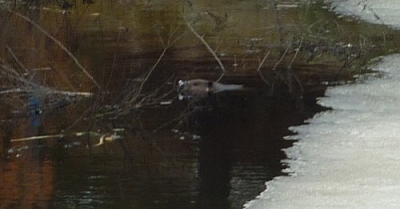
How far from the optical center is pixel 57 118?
36.9ft

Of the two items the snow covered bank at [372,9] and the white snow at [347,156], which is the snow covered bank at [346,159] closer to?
the white snow at [347,156]

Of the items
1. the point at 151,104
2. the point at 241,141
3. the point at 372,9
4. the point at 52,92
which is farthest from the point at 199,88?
the point at 372,9

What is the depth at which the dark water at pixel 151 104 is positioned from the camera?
8.52m

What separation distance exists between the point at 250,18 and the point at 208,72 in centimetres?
580

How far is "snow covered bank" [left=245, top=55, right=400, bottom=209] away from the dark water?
0.28 metres

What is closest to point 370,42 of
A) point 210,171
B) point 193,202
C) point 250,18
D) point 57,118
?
point 250,18

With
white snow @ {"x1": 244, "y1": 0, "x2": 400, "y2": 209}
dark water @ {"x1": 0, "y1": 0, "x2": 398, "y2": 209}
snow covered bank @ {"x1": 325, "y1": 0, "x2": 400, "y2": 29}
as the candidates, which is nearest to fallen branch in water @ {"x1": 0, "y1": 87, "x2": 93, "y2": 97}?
dark water @ {"x1": 0, "y1": 0, "x2": 398, "y2": 209}

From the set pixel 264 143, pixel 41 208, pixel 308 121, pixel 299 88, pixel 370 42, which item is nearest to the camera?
pixel 41 208

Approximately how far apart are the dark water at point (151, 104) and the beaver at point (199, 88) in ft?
0.64

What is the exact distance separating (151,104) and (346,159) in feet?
11.8

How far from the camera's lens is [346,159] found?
886 cm

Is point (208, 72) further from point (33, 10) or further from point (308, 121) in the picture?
point (33, 10)

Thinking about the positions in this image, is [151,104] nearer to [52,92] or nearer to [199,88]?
[199,88]

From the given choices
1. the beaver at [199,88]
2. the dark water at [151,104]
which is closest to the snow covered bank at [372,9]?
the dark water at [151,104]
